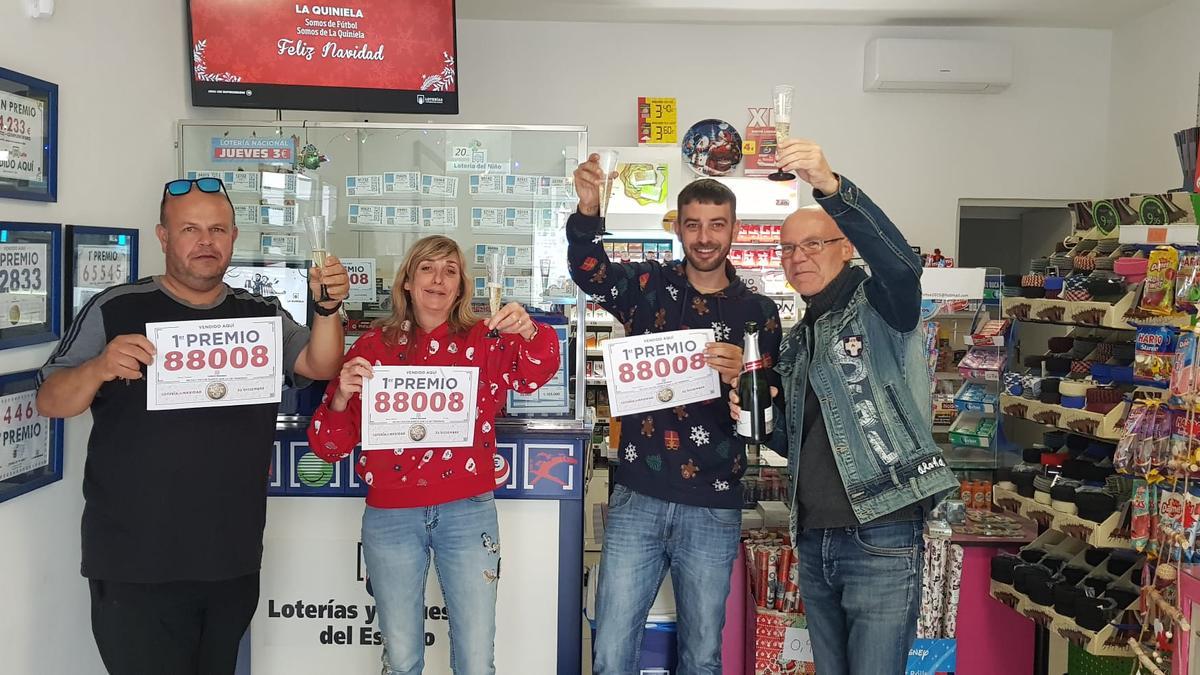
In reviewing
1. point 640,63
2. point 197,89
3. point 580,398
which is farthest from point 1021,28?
point 197,89

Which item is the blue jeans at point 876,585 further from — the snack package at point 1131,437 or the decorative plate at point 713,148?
the decorative plate at point 713,148

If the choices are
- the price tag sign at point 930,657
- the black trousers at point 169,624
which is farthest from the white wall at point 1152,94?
the black trousers at point 169,624

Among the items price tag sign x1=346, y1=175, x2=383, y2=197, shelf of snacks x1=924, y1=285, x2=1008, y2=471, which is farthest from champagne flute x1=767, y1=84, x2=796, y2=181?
shelf of snacks x1=924, y1=285, x2=1008, y2=471

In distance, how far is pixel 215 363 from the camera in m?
2.42

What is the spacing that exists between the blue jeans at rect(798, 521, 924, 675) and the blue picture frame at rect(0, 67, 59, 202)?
233cm

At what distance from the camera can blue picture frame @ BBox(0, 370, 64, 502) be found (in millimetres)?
2395

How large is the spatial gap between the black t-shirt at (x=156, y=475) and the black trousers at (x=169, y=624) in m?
0.05

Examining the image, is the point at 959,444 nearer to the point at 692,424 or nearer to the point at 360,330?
the point at 692,424

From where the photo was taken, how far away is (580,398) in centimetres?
332

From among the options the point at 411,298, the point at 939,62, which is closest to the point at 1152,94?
the point at 939,62

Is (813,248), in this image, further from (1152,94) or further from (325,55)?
(1152,94)

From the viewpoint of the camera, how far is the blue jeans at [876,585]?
2.29m

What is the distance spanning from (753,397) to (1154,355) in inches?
63.1

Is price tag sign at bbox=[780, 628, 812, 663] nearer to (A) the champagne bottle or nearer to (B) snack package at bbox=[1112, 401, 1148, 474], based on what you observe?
(A) the champagne bottle
